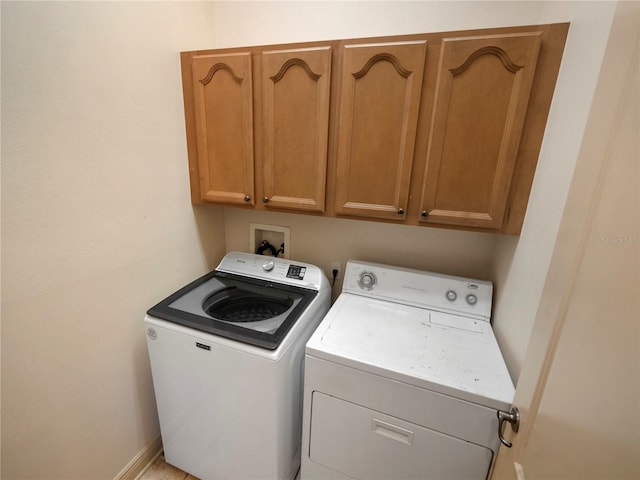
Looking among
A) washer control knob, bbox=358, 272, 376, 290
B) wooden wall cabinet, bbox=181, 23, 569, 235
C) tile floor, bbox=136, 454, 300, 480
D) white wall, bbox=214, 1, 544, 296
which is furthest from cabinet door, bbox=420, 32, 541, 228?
tile floor, bbox=136, 454, 300, 480

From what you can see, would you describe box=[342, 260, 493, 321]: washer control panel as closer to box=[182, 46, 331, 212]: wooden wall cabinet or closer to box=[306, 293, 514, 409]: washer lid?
box=[306, 293, 514, 409]: washer lid

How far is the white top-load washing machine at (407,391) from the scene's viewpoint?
3.13 ft

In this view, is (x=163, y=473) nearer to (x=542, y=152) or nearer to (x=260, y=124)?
(x=260, y=124)

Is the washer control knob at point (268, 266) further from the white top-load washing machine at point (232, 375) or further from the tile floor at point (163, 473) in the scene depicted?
the tile floor at point (163, 473)

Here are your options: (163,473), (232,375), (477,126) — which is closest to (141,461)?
(163,473)

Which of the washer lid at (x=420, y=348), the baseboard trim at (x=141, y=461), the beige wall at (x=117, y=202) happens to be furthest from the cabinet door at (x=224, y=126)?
the baseboard trim at (x=141, y=461)

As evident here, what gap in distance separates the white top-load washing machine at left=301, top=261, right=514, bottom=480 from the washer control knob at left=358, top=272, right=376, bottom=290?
0.17 m

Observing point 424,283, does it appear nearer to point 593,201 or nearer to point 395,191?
point 395,191

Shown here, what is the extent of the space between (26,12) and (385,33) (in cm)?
137

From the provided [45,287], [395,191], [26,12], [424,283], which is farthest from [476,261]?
[26,12]

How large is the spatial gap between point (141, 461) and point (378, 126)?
2.07 metres

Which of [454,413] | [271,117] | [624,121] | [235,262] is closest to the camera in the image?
[624,121]

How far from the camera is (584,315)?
50cm

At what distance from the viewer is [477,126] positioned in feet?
3.58
